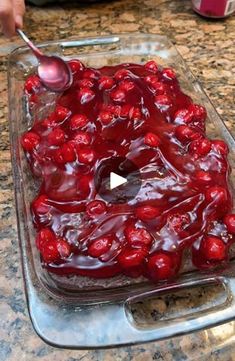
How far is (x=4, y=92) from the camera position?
0.90 metres

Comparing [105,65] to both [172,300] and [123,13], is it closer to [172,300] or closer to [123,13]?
[123,13]

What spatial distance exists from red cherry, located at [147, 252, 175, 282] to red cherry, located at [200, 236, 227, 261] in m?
0.05

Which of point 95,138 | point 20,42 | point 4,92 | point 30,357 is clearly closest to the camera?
point 30,357

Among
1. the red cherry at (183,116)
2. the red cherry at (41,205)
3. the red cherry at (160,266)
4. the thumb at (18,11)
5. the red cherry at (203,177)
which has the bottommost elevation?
the red cherry at (160,266)

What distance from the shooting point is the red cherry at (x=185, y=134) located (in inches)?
27.5

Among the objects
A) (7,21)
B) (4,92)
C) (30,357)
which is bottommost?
(30,357)

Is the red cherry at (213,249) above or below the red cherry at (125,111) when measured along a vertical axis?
below

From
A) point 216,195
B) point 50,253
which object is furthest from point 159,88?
point 50,253

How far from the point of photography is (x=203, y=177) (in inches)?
25.5

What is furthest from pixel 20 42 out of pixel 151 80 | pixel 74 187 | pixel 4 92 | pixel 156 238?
pixel 156 238

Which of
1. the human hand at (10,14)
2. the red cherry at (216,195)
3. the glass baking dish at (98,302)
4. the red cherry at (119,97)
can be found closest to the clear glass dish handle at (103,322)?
the glass baking dish at (98,302)

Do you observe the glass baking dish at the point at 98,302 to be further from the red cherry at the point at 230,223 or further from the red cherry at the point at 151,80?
the red cherry at the point at 151,80

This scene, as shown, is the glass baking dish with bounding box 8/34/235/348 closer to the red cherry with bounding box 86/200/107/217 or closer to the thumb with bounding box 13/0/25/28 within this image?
the red cherry with bounding box 86/200/107/217

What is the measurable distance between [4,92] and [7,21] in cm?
17
